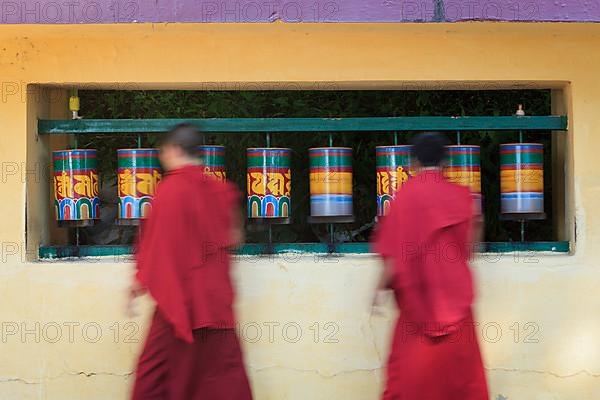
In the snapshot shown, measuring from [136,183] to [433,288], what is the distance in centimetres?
181

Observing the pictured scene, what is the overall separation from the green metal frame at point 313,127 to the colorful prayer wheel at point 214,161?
4.1 inches

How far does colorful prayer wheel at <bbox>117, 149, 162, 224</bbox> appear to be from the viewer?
4.68 metres

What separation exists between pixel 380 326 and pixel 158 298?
141 centimetres

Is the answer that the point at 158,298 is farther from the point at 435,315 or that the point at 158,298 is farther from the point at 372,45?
the point at 372,45

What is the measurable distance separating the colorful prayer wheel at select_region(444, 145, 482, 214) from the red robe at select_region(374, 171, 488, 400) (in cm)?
106

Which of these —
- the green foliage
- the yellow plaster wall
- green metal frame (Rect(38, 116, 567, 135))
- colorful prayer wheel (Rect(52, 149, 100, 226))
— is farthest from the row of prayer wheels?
the green foliage

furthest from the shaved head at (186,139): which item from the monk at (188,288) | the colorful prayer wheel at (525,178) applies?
the colorful prayer wheel at (525,178)

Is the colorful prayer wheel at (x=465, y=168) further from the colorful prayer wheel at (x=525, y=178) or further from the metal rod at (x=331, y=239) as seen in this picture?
the metal rod at (x=331, y=239)

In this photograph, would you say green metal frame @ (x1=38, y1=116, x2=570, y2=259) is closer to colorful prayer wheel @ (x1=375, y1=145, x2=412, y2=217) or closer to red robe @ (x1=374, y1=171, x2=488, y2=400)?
colorful prayer wheel @ (x1=375, y1=145, x2=412, y2=217)

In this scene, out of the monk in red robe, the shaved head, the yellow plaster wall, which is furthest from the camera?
the yellow plaster wall

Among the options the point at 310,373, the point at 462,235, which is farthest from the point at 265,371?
the point at 462,235

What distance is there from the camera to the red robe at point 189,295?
359cm

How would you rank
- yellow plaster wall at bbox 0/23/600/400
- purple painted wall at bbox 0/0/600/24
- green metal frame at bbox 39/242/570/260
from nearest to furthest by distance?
purple painted wall at bbox 0/0/600/24 → yellow plaster wall at bbox 0/23/600/400 → green metal frame at bbox 39/242/570/260

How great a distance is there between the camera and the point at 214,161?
185 inches
